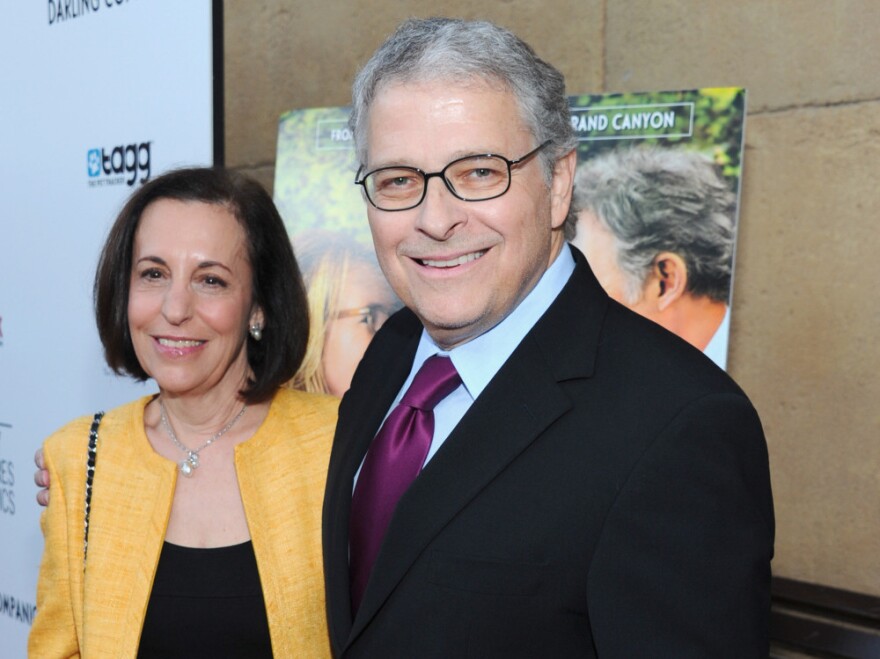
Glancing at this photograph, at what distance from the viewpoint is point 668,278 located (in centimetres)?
253

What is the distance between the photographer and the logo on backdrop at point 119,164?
2943 millimetres

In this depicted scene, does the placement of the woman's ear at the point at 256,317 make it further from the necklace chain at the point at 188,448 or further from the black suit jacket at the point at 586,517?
the black suit jacket at the point at 586,517

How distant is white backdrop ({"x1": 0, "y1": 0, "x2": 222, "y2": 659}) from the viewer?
2.84m

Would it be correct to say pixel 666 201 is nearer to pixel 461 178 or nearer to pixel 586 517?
pixel 461 178

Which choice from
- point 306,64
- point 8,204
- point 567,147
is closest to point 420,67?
point 567,147

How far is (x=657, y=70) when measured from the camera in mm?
3229

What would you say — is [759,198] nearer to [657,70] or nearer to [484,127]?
[657,70]

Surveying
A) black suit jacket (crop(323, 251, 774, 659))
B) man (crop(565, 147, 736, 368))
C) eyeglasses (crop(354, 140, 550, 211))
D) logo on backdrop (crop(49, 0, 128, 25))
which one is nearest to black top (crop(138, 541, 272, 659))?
black suit jacket (crop(323, 251, 774, 659))

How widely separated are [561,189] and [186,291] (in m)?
0.94

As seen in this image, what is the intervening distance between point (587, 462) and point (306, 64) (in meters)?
3.52

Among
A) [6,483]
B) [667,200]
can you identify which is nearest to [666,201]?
[667,200]

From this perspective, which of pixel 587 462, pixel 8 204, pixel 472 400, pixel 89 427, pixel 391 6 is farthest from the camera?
pixel 391 6

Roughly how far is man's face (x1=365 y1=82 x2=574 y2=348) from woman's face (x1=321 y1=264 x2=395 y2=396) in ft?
4.95

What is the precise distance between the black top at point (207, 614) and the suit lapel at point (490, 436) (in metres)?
0.60
